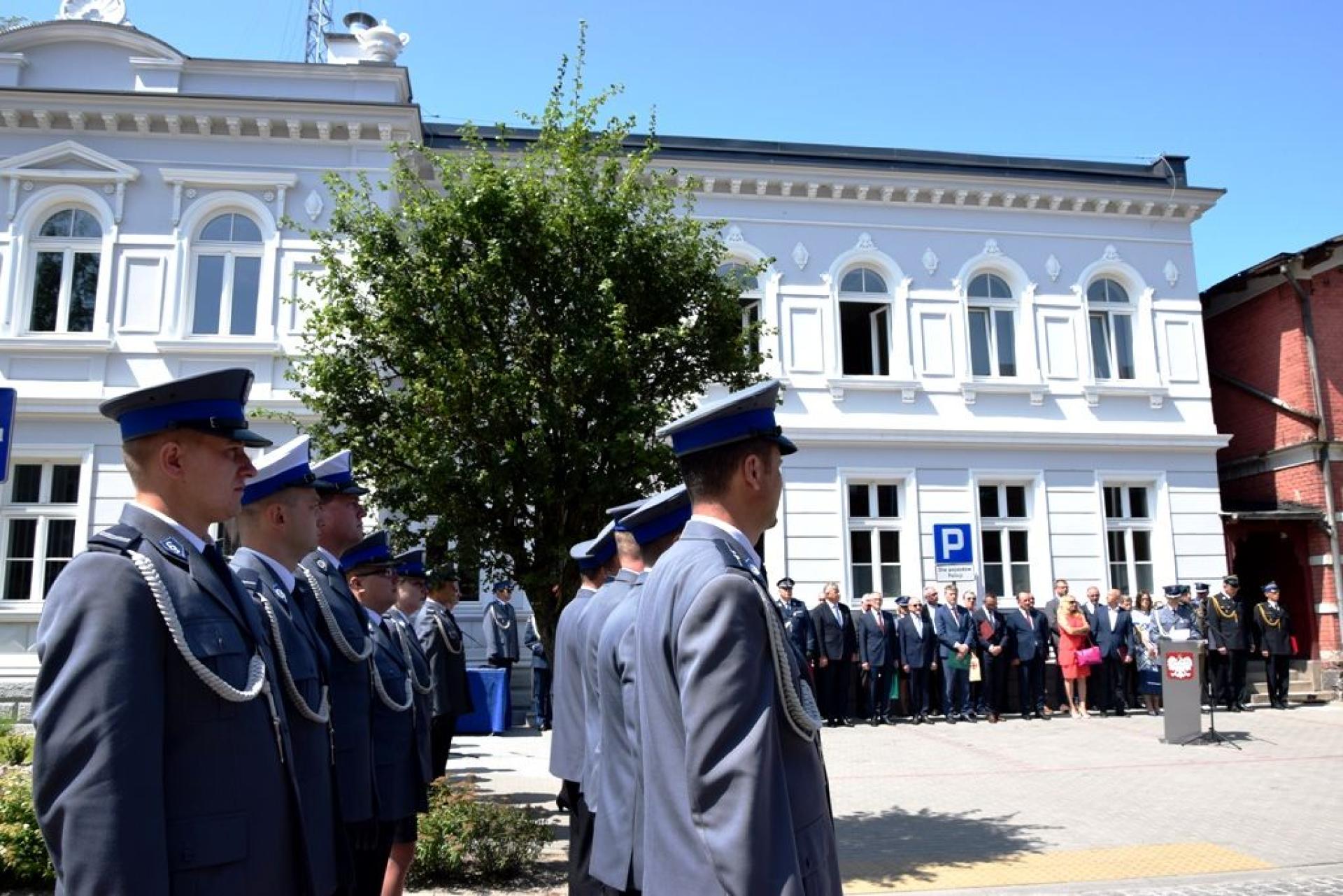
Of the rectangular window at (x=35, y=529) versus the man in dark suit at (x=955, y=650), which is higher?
the rectangular window at (x=35, y=529)

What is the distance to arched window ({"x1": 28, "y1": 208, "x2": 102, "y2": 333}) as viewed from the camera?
17.2 metres

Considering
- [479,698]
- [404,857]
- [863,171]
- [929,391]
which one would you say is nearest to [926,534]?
[929,391]

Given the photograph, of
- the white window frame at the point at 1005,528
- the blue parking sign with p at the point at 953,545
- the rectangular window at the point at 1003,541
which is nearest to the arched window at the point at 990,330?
the white window frame at the point at 1005,528

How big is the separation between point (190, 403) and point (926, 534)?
17708mm

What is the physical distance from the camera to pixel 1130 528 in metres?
20.2

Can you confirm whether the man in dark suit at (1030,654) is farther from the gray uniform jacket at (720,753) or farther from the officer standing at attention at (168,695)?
the officer standing at attention at (168,695)

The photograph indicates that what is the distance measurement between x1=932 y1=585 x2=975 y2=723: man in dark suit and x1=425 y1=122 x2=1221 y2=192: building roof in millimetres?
8763

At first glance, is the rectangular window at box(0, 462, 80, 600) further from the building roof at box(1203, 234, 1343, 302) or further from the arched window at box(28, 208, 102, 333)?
the building roof at box(1203, 234, 1343, 302)

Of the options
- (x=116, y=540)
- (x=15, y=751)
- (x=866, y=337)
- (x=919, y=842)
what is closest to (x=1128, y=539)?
(x=866, y=337)

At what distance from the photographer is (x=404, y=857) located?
18.6 feet

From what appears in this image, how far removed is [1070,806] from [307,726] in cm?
816

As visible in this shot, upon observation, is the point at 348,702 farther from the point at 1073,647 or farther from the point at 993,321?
the point at 993,321

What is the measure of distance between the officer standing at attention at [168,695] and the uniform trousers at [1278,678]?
62.9ft

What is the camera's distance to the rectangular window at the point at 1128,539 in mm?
20141
